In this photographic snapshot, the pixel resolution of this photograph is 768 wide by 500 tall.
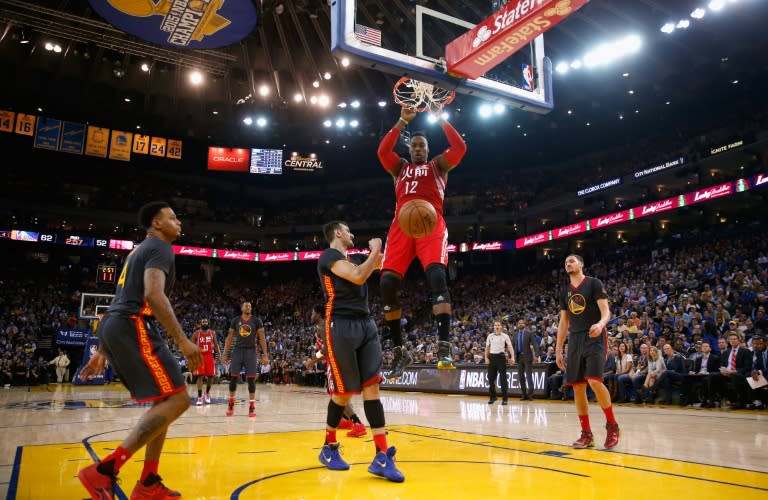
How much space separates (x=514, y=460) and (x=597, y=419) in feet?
15.0

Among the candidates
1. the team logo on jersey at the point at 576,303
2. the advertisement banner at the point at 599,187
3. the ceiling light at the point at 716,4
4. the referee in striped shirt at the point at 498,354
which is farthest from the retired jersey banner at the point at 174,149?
the team logo on jersey at the point at 576,303

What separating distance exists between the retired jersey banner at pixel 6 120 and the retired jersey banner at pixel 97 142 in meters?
3.33

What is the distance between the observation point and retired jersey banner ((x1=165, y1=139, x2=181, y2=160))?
3056cm

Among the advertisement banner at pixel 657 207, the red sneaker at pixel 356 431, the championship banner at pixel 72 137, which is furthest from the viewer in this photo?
the championship banner at pixel 72 137

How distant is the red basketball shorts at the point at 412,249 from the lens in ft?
16.1

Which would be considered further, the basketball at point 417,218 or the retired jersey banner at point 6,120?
the retired jersey banner at point 6,120

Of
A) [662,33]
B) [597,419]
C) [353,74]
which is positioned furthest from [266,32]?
[597,419]

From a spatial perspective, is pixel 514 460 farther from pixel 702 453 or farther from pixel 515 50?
pixel 515 50

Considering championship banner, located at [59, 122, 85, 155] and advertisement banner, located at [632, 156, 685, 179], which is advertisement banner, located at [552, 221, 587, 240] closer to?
advertisement banner, located at [632, 156, 685, 179]

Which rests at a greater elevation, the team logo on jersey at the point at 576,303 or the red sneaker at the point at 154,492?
the team logo on jersey at the point at 576,303

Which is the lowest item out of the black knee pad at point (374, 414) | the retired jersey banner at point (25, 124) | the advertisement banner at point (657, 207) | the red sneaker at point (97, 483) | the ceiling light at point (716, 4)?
the red sneaker at point (97, 483)

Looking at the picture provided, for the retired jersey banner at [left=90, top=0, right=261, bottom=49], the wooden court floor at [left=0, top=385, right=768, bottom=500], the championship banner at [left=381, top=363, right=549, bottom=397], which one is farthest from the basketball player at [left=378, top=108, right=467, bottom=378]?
the retired jersey banner at [left=90, top=0, right=261, bottom=49]

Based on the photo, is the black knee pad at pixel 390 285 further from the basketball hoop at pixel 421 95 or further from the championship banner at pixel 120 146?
the championship banner at pixel 120 146

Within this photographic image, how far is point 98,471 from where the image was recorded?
3004 millimetres
